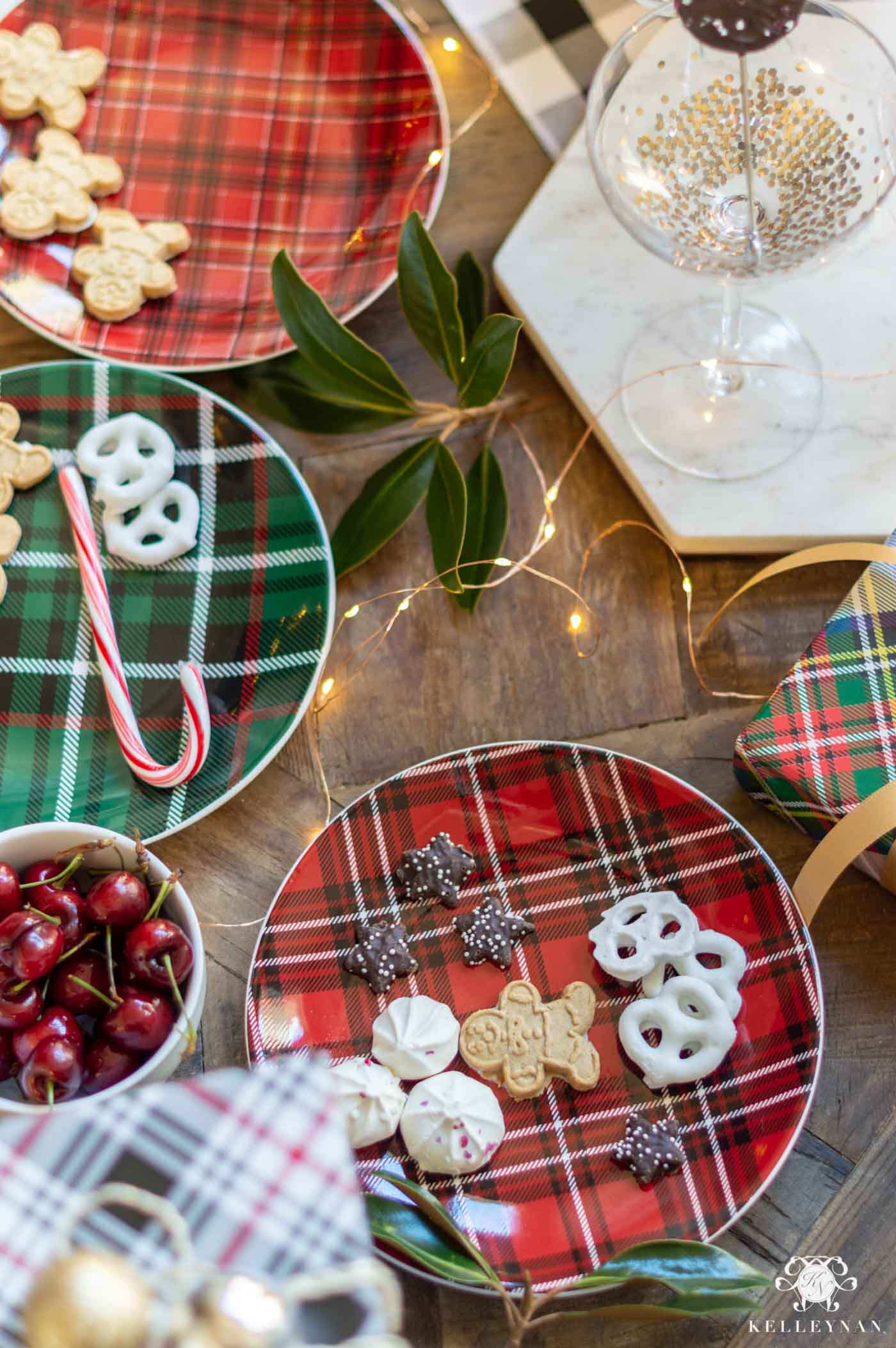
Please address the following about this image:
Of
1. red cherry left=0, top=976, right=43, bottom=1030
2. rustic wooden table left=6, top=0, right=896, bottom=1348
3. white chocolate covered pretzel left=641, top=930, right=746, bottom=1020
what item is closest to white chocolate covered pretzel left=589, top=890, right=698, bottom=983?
white chocolate covered pretzel left=641, top=930, right=746, bottom=1020

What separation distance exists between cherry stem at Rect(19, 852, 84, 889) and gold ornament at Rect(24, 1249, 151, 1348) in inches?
17.4

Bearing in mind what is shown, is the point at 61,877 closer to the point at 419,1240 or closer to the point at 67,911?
the point at 67,911

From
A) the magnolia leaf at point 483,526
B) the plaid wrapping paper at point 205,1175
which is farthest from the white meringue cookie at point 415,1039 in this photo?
the plaid wrapping paper at point 205,1175

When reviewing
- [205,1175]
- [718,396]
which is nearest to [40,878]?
[205,1175]

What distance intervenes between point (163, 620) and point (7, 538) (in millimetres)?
148

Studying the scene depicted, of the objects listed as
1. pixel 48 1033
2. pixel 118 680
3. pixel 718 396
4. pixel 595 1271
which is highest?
pixel 718 396

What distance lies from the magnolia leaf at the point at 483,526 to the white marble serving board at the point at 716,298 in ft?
0.36

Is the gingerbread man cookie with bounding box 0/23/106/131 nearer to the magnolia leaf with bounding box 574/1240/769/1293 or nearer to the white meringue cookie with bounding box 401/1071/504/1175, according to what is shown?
the white meringue cookie with bounding box 401/1071/504/1175

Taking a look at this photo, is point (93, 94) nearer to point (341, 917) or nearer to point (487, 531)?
point (487, 531)

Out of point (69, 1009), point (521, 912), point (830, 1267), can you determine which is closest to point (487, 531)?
point (521, 912)

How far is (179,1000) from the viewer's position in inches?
31.8

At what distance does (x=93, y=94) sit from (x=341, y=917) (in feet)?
2.68

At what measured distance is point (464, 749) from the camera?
3.10 feet

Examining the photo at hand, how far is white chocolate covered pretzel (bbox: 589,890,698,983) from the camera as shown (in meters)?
0.88
